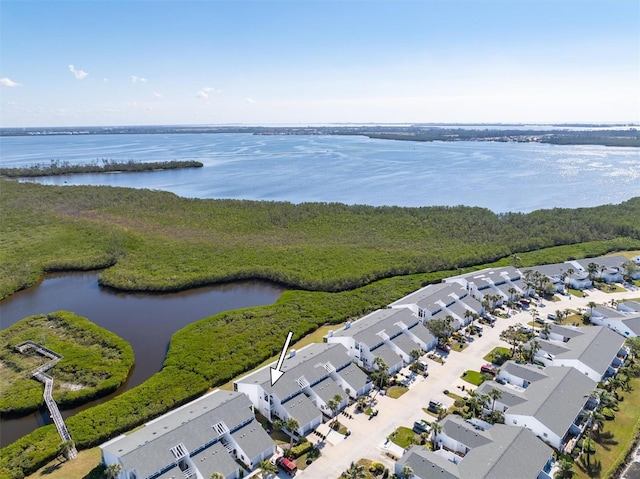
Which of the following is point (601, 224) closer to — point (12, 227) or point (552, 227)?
point (552, 227)

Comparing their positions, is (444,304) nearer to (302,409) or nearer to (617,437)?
(617,437)

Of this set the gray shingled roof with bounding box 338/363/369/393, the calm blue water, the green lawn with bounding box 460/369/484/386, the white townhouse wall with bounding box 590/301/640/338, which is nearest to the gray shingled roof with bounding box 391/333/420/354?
the green lawn with bounding box 460/369/484/386

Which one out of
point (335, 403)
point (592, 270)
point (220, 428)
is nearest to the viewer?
point (220, 428)

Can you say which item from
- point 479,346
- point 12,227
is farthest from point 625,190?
point 12,227

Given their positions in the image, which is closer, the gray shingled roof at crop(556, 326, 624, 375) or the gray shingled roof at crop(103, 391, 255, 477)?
the gray shingled roof at crop(103, 391, 255, 477)

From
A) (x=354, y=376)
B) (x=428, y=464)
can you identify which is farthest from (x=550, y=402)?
(x=354, y=376)

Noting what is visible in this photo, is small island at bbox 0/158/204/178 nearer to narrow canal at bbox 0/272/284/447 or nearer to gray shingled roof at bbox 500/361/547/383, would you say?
narrow canal at bbox 0/272/284/447
